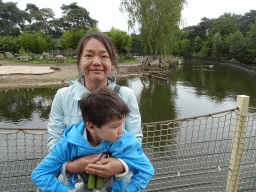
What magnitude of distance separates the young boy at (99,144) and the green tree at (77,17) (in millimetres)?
33371

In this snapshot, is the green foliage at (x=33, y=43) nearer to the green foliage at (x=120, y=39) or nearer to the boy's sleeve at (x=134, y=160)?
the green foliage at (x=120, y=39)

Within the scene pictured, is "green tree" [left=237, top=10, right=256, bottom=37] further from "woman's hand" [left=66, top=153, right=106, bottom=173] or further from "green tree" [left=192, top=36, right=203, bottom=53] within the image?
"woman's hand" [left=66, top=153, right=106, bottom=173]

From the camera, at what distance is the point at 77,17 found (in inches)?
1293

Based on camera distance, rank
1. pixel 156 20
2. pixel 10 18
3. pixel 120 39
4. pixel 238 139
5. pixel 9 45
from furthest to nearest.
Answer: pixel 10 18 → pixel 120 39 → pixel 9 45 → pixel 156 20 → pixel 238 139

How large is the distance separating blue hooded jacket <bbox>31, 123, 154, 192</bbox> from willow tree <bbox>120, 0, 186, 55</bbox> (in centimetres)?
1964

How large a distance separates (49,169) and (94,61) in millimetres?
642

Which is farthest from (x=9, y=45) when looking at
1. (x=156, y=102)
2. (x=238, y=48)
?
(x=238, y=48)

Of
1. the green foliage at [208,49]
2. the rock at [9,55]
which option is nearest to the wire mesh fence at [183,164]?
the rock at [9,55]

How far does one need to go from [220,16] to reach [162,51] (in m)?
30.0

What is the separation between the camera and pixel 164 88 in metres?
12.8

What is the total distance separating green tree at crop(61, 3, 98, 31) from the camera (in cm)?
3272

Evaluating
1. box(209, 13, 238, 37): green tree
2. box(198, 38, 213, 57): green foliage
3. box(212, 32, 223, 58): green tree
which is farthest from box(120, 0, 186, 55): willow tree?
box(209, 13, 238, 37): green tree

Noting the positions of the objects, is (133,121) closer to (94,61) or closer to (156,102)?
A: (94,61)

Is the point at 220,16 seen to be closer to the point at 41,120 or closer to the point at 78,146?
the point at 41,120
